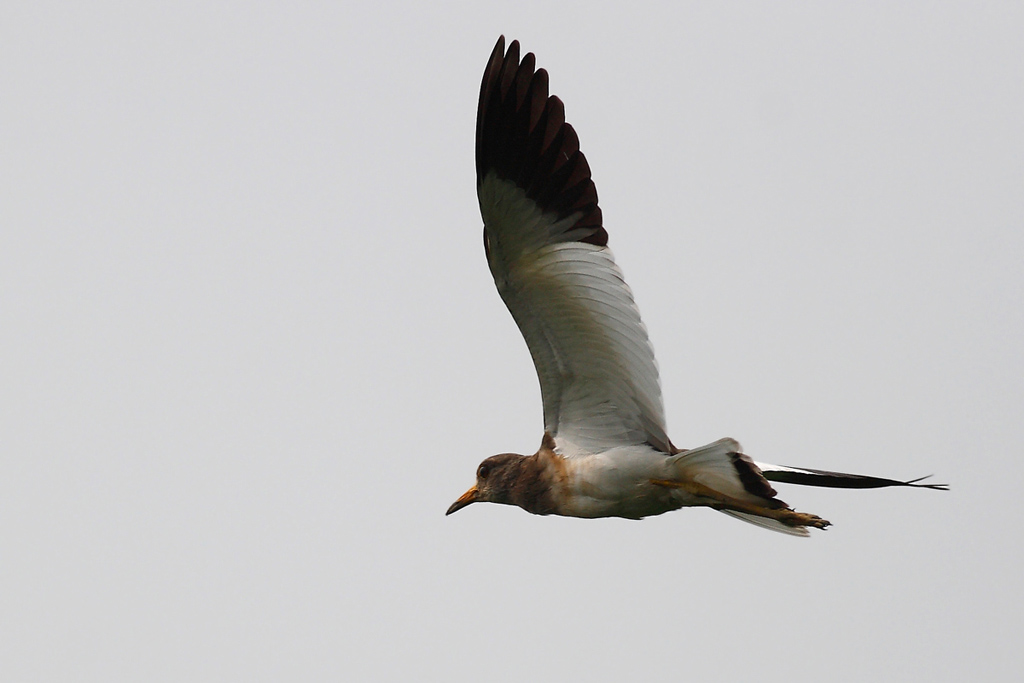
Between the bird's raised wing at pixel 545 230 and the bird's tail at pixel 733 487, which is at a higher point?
the bird's raised wing at pixel 545 230

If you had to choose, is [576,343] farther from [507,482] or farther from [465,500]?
[465,500]

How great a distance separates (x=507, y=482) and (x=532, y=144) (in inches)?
97.1

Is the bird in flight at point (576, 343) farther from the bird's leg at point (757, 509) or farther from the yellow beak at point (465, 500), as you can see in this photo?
the yellow beak at point (465, 500)

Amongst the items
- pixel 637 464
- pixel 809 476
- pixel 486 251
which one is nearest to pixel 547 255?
pixel 486 251

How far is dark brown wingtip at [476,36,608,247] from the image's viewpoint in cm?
778

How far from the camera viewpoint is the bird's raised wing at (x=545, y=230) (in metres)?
7.82

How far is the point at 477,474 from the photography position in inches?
360

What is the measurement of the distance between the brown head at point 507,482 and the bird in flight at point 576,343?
0.02 m

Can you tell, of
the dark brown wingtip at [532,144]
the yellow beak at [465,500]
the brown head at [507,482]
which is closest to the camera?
the dark brown wingtip at [532,144]

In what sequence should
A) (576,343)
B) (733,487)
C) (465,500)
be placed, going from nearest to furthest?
1. (733,487)
2. (576,343)
3. (465,500)

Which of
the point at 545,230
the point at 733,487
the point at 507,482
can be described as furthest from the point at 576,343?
the point at 733,487

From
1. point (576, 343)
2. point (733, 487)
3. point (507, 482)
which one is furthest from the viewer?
point (507, 482)

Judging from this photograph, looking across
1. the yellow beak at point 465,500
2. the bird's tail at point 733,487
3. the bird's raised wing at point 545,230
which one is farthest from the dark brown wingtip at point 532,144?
the yellow beak at point 465,500

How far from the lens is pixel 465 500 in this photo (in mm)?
9297
